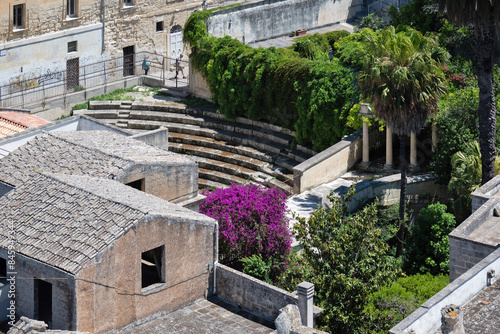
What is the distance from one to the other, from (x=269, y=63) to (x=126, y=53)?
1037cm

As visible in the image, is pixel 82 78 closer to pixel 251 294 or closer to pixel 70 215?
pixel 70 215

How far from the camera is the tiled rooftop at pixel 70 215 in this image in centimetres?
2381

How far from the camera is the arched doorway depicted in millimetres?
50625

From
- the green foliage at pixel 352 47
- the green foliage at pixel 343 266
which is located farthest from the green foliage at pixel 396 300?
the green foliage at pixel 352 47

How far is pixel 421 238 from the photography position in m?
33.1

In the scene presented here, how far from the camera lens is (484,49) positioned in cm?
3231

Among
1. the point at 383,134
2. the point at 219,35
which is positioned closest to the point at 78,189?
the point at 383,134

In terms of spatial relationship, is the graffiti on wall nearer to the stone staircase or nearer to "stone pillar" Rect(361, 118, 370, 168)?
the stone staircase

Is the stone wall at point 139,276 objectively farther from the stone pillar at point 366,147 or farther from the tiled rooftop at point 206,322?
the stone pillar at point 366,147

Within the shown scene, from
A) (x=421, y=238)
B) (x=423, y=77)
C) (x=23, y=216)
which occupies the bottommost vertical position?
(x=421, y=238)

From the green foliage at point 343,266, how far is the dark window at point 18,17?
21460 mm

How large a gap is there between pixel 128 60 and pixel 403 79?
21.1 m

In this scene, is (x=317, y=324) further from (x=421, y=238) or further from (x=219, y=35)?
(x=219, y=35)

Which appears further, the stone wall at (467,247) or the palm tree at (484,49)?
the palm tree at (484,49)
